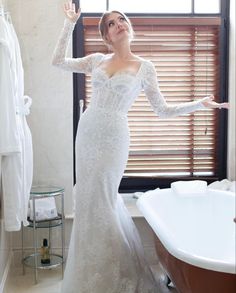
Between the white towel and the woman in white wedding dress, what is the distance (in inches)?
24.1

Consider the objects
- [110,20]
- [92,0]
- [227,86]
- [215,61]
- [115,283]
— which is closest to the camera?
[227,86]

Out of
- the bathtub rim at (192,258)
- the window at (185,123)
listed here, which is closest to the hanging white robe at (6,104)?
the window at (185,123)

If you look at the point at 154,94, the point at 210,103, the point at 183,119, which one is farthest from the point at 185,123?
the point at 154,94

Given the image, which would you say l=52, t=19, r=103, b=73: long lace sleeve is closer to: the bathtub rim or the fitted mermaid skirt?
the fitted mermaid skirt

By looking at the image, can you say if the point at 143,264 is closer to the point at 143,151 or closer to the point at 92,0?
the point at 143,151

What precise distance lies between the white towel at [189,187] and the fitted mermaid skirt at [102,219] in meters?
0.65

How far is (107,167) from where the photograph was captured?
2.08 meters

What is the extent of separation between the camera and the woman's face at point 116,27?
6.38ft

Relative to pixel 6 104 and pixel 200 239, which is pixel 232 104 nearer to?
pixel 200 239

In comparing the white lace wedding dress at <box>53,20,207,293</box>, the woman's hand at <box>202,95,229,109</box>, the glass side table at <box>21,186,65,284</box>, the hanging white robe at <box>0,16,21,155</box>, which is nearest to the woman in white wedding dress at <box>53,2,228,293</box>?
the white lace wedding dress at <box>53,20,207,293</box>

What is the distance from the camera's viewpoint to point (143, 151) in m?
1.67

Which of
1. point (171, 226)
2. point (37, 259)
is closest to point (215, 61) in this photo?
point (171, 226)

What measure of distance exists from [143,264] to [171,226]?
0.56 metres

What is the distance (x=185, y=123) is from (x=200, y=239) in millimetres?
431
